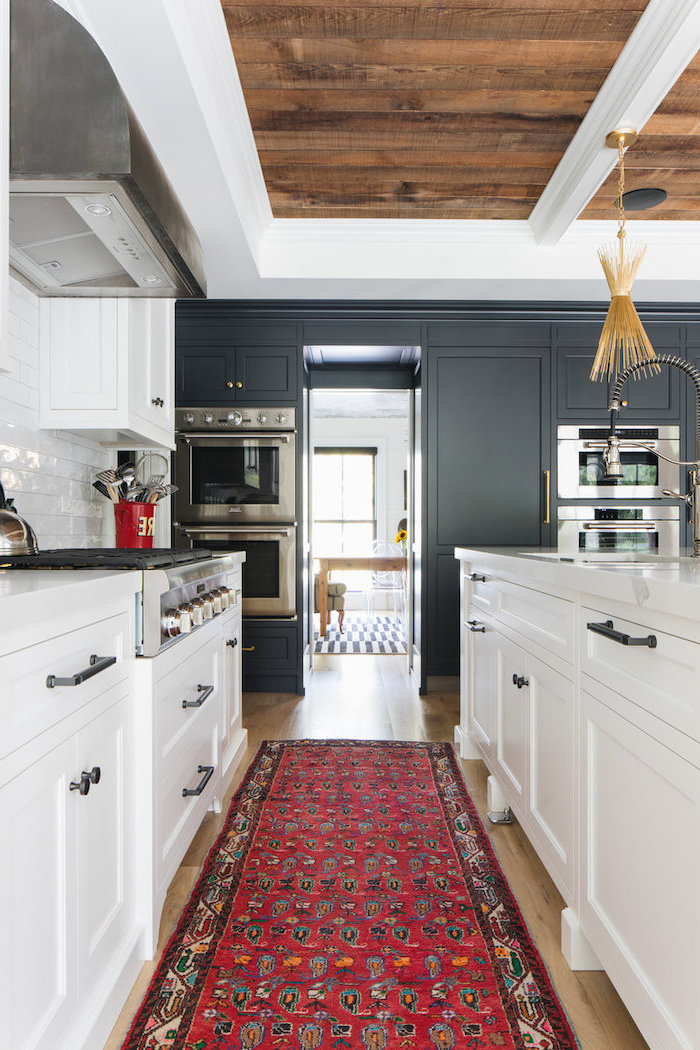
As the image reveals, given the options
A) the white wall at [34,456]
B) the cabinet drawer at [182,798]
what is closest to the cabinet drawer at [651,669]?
the cabinet drawer at [182,798]

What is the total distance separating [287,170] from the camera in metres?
3.05

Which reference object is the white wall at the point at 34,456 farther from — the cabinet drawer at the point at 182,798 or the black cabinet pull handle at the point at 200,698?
the cabinet drawer at the point at 182,798

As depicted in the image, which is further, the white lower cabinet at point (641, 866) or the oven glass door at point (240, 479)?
the oven glass door at point (240, 479)

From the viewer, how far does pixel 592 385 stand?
411cm

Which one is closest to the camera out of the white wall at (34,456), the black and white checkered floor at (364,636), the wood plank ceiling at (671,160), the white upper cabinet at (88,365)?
the white wall at (34,456)

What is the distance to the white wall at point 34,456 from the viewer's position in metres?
1.99

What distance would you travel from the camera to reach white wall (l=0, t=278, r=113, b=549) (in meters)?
1.99

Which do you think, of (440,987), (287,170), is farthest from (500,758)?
(287,170)

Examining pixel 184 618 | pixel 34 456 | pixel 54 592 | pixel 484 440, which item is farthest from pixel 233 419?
pixel 54 592

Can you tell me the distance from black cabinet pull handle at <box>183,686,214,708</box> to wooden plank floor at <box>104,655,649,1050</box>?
1.59 ft

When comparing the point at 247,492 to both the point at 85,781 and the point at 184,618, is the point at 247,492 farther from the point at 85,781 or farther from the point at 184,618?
the point at 85,781

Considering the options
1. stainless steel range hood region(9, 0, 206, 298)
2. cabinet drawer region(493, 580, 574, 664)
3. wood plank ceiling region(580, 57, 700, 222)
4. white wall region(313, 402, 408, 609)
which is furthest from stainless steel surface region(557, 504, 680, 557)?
white wall region(313, 402, 408, 609)

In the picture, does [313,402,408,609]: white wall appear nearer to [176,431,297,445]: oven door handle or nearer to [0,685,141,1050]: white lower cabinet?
[176,431,297,445]: oven door handle

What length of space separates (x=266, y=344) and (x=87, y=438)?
5.83ft
